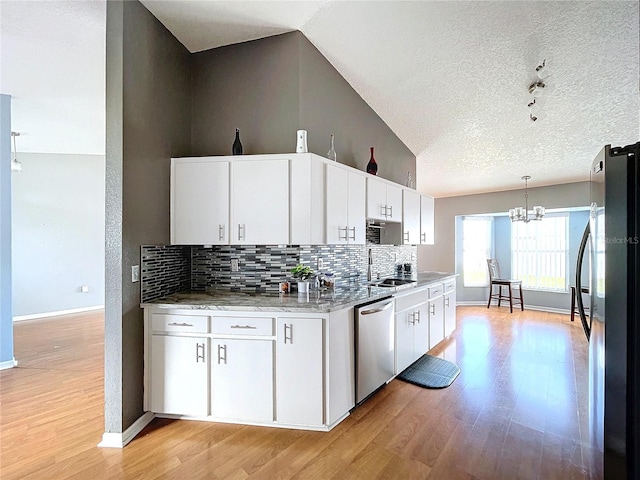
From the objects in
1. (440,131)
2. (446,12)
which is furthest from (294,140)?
(440,131)

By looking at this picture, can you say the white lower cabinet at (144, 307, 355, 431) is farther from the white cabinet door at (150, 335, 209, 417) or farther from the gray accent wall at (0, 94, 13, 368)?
the gray accent wall at (0, 94, 13, 368)

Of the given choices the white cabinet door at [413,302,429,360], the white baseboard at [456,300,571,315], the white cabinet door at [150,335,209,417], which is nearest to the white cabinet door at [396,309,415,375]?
the white cabinet door at [413,302,429,360]

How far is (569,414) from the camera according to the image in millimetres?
2541

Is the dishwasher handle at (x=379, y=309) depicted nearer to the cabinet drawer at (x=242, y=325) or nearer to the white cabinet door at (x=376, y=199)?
the cabinet drawer at (x=242, y=325)

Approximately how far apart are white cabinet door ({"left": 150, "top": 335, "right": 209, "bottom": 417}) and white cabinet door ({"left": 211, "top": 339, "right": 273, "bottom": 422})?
81 mm

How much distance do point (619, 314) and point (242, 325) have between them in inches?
81.3

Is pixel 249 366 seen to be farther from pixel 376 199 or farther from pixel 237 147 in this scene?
A: pixel 376 199

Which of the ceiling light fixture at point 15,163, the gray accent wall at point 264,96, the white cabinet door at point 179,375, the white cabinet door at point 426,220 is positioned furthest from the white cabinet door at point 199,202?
the white cabinet door at point 426,220

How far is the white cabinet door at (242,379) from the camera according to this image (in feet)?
7.55

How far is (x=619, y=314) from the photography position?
141cm

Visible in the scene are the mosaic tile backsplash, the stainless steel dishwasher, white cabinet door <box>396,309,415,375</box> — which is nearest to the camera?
the stainless steel dishwasher

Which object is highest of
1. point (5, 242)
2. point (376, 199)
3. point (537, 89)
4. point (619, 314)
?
point (537, 89)

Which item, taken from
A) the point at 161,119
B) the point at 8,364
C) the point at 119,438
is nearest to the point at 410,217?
the point at 161,119

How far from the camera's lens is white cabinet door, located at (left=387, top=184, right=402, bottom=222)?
373cm
